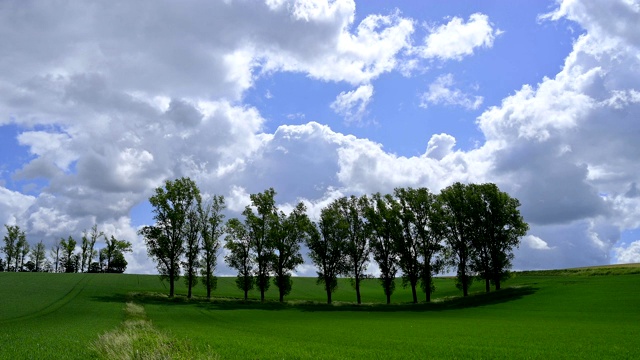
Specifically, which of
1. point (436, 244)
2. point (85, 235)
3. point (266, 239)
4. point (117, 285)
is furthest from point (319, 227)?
point (85, 235)

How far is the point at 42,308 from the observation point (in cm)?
4984

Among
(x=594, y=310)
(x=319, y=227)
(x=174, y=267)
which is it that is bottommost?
(x=594, y=310)

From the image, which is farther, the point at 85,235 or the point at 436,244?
the point at 85,235

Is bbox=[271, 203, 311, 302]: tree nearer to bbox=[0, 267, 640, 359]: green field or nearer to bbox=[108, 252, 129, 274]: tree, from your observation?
bbox=[0, 267, 640, 359]: green field

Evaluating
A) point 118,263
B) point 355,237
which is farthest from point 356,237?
point 118,263

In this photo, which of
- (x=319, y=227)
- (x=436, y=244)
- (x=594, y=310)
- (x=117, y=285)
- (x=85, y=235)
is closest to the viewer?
(x=594, y=310)

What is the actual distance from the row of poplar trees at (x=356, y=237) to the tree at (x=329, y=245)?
16 centimetres

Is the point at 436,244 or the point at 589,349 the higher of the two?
the point at 436,244

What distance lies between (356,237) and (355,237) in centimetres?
17

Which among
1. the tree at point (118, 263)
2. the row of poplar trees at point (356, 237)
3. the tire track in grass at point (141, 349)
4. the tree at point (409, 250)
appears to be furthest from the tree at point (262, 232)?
the tree at point (118, 263)

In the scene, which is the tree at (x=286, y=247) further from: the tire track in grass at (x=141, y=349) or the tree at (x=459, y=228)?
the tire track in grass at (x=141, y=349)

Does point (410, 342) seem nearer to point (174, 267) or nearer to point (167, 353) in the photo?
point (167, 353)

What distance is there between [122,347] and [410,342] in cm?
1495

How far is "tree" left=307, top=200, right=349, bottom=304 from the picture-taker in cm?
7175
